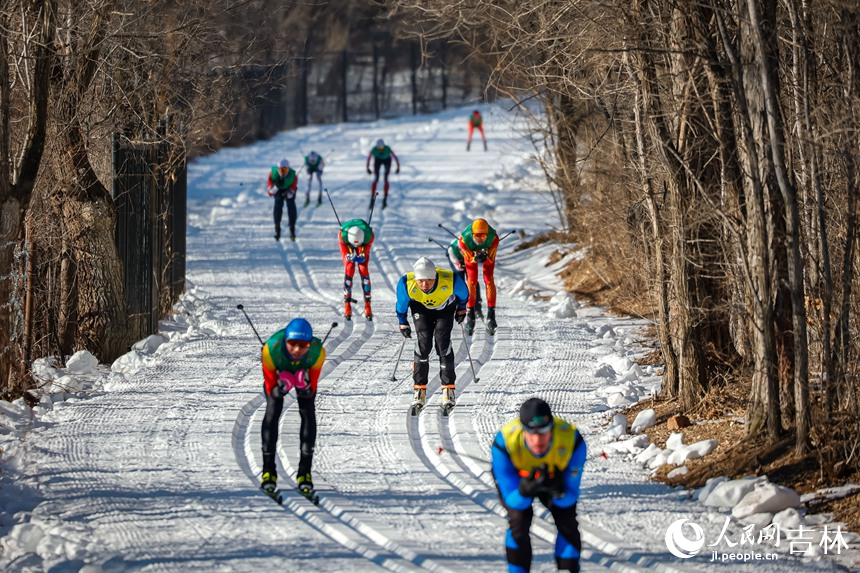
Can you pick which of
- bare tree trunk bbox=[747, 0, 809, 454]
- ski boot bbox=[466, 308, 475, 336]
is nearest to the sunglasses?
bare tree trunk bbox=[747, 0, 809, 454]

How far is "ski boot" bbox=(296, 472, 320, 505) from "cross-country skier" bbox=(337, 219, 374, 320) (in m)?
8.01

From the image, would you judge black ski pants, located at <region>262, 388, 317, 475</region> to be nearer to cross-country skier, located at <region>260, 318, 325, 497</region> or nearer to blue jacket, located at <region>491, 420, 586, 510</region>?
cross-country skier, located at <region>260, 318, 325, 497</region>

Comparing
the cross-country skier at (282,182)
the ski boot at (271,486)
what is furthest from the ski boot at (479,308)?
the ski boot at (271,486)

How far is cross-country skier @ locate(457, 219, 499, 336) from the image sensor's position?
16141mm

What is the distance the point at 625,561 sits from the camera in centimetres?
796

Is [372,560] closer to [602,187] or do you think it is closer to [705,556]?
[705,556]

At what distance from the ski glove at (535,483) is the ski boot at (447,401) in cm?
523

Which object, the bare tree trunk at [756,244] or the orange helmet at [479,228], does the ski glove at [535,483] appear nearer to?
the bare tree trunk at [756,244]

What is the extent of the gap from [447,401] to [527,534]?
5.29 metres

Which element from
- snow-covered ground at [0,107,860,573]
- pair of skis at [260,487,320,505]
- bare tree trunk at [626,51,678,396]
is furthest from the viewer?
bare tree trunk at [626,51,678,396]

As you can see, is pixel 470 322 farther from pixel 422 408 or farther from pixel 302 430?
pixel 302 430

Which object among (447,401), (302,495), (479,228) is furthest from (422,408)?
(479,228)

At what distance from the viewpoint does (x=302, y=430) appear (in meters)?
9.42

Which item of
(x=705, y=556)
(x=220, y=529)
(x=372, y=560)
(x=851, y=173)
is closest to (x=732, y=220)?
(x=851, y=173)
